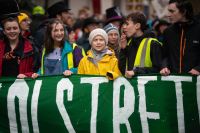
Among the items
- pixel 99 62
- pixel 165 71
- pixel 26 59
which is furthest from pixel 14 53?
pixel 165 71

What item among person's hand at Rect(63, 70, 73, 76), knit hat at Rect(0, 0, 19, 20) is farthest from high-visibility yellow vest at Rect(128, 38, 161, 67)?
knit hat at Rect(0, 0, 19, 20)

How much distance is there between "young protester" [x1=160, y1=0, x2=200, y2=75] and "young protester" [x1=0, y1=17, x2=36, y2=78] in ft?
6.24

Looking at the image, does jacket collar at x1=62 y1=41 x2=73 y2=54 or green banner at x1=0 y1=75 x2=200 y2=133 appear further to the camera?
jacket collar at x1=62 y1=41 x2=73 y2=54

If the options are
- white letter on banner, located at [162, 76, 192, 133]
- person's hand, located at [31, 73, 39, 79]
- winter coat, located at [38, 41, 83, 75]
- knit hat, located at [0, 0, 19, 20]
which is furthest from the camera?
knit hat, located at [0, 0, 19, 20]

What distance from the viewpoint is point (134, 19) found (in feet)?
24.1

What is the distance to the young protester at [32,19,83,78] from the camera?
765 centimetres

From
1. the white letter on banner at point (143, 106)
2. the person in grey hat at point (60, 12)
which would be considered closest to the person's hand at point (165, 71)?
the white letter on banner at point (143, 106)

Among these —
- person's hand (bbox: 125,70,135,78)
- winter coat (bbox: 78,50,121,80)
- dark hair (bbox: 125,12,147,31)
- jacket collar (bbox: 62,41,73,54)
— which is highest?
dark hair (bbox: 125,12,147,31)

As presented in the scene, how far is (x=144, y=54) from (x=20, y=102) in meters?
1.79

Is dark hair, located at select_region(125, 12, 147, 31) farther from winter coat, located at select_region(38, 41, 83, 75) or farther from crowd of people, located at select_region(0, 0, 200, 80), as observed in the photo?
winter coat, located at select_region(38, 41, 83, 75)

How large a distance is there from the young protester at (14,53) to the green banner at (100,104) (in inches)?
7.5

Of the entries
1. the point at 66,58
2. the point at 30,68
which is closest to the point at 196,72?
the point at 66,58

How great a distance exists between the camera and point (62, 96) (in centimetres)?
726

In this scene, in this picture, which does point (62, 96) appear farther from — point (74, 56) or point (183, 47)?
point (183, 47)
